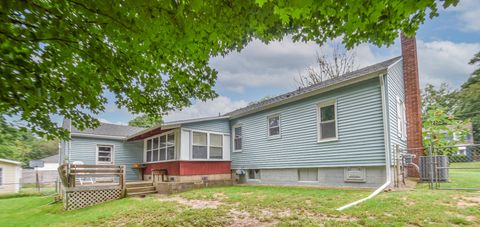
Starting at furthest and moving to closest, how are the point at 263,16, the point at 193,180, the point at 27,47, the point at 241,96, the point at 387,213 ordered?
the point at 241,96 → the point at 193,180 → the point at 387,213 → the point at 263,16 → the point at 27,47

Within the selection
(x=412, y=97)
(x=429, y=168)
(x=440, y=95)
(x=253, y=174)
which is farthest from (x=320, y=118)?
(x=440, y=95)

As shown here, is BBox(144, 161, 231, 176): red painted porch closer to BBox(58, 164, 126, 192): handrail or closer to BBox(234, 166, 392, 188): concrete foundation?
BBox(234, 166, 392, 188): concrete foundation

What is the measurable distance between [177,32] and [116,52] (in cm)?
130

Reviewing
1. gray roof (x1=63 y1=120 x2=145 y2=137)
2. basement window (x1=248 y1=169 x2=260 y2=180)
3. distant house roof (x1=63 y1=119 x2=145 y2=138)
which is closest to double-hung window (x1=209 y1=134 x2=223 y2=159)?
basement window (x1=248 y1=169 x2=260 y2=180)

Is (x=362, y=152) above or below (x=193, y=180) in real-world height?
above

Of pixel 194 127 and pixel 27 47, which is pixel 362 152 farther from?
pixel 27 47

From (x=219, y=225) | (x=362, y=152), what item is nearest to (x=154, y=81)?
(x=219, y=225)

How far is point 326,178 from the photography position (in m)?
9.53

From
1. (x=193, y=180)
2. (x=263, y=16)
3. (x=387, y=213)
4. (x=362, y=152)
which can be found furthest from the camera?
(x=193, y=180)

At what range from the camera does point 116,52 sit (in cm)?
430

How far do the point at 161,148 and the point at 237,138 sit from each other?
3.99 m

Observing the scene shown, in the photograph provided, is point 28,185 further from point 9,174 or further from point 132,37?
point 132,37

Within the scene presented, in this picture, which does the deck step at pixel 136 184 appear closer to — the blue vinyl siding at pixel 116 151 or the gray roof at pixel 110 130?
the blue vinyl siding at pixel 116 151

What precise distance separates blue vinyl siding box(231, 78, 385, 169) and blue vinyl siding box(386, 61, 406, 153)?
0.48 meters
